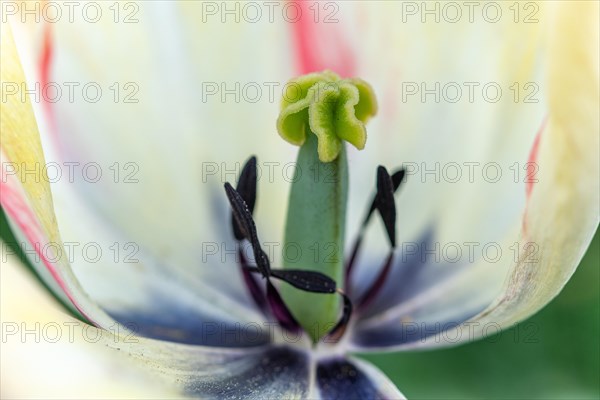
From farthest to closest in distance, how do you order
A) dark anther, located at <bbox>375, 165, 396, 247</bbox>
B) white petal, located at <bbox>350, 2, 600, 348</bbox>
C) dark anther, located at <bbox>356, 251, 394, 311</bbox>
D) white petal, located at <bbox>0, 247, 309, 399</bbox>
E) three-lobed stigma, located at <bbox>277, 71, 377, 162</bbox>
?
dark anther, located at <bbox>356, 251, 394, 311</bbox>
dark anther, located at <bbox>375, 165, 396, 247</bbox>
three-lobed stigma, located at <bbox>277, 71, 377, 162</bbox>
white petal, located at <bbox>350, 2, 600, 348</bbox>
white petal, located at <bbox>0, 247, 309, 399</bbox>

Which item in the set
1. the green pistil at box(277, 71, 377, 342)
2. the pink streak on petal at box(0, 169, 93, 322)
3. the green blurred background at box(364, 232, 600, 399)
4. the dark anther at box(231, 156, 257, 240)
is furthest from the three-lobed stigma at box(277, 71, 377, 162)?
the green blurred background at box(364, 232, 600, 399)

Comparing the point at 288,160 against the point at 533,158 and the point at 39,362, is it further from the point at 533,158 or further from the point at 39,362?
the point at 39,362

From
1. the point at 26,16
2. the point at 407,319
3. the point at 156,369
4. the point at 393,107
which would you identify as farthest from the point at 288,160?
the point at 156,369

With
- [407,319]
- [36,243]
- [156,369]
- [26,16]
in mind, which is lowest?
[407,319]

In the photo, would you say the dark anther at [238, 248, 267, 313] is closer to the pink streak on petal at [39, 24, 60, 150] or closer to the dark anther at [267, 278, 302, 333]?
the dark anther at [267, 278, 302, 333]

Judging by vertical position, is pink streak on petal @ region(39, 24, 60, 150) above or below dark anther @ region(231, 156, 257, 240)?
above

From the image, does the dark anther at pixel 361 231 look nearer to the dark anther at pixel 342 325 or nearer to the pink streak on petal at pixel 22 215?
the dark anther at pixel 342 325

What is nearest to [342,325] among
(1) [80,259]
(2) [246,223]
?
(2) [246,223]
